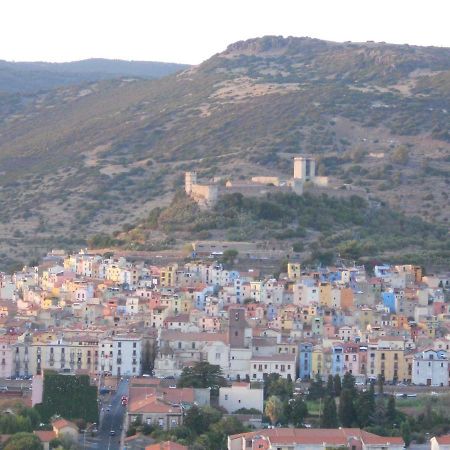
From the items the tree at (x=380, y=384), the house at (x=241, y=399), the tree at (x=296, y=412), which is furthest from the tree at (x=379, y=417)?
the house at (x=241, y=399)

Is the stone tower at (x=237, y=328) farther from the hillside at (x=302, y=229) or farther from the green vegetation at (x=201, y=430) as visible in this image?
the hillside at (x=302, y=229)

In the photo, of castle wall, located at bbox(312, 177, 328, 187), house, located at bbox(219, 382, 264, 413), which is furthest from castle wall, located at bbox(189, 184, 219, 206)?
house, located at bbox(219, 382, 264, 413)

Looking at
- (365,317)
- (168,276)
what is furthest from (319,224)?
(365,317)

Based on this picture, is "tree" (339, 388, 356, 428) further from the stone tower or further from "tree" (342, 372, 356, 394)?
the stone tower

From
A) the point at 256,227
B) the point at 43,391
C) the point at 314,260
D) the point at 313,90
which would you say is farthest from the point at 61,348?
the point at 313,90

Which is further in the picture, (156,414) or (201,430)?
(156,414)

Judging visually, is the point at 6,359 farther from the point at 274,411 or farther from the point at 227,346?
the point at 274,411
